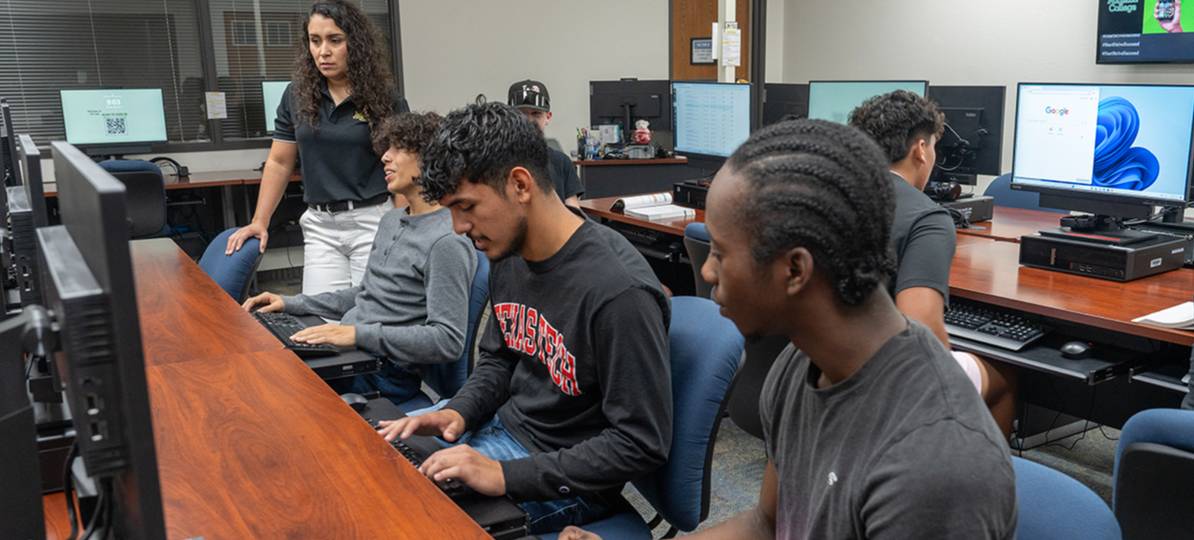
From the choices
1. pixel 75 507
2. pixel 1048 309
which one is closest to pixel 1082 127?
pixel 1048 309

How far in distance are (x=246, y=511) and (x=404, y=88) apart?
557 cm

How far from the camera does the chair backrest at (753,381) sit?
7.87 ft

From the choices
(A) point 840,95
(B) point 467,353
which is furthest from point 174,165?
(B) point 467,353

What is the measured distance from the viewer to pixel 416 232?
7.45 feet

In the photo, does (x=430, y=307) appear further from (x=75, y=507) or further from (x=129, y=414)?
(x=129, y=414)

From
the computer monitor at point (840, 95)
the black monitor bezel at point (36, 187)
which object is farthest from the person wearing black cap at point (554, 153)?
the black monitor bezel at point (36, 187)

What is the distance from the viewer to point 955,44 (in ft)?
21.5

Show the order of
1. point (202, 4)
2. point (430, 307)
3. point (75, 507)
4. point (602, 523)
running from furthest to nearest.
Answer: point (202, 4), point (430, 307), point (602, 523), point (75, 507)

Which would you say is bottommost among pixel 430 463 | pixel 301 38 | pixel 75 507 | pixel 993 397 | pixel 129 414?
pixel 993 397

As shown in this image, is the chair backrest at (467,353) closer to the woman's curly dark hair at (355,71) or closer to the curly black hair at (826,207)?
the woman's curly dark hair at (355,71)

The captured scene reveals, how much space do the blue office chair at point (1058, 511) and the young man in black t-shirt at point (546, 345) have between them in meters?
0.60

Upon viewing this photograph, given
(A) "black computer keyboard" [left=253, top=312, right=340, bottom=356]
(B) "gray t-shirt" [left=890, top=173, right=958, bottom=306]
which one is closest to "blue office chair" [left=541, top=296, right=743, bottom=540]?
(B) "gray t-shirt" [left=890, top=173, right=958, bottom=306]

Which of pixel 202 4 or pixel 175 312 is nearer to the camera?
pixel 175 312

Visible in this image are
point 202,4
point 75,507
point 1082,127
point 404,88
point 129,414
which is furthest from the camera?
point 404,88
